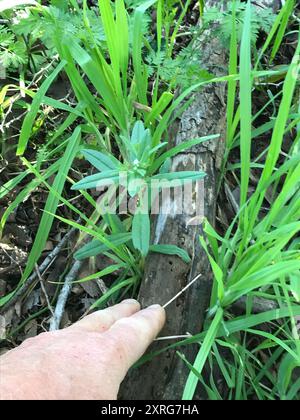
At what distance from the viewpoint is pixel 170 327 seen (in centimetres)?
97

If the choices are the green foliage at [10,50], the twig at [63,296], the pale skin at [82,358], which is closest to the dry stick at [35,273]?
the twig at [63,296]

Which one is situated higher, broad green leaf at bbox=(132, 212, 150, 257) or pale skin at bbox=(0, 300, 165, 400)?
broad green leaf at bbox=(132, 212, 150, 257)

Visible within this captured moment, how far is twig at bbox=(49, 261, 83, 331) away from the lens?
3.67 ft

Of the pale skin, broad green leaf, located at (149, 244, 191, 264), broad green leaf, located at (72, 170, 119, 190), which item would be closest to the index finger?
the pale skin

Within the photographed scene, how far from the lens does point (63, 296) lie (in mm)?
1163

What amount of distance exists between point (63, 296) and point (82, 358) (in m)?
0.40

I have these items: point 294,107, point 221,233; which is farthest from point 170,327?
point 294,107

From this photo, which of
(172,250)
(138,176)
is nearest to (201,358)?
(172,250)

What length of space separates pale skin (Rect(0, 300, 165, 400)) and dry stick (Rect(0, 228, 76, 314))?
0.34 m

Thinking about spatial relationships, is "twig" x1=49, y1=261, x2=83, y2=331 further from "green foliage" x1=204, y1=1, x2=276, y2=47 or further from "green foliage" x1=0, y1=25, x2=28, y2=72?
"green foliage" x1=204, y1=1, x2=276, y2=47

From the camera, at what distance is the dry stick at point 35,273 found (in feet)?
3.93

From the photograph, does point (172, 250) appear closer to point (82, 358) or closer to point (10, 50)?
point (82, 358)

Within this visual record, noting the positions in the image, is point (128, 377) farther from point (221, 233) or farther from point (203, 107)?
point (203, 107)

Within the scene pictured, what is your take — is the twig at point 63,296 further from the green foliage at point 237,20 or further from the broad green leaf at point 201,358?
the green foliage at point 237,20
